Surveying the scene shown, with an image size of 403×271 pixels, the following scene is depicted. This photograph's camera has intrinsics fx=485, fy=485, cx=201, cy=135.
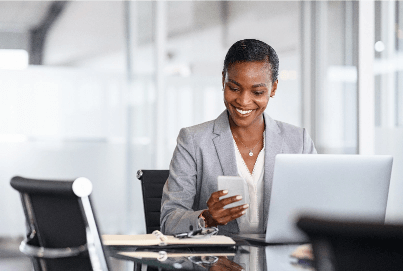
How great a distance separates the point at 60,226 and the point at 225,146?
1060 millimetres

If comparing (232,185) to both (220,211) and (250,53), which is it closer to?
(220,211)

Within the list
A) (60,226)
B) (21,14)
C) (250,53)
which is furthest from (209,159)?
(21,14)

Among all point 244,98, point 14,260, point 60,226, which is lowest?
point 14,260

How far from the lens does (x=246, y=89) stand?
1.96 meters

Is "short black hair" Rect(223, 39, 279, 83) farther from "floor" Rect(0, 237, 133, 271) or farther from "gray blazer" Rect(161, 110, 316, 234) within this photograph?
"floor" Rect(0, 237, 133, 271)

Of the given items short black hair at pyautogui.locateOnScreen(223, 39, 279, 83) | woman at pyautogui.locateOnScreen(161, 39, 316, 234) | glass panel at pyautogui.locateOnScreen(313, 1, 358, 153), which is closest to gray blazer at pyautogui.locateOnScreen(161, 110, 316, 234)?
woman at pyautogui.locateOnScreen(161, 39, 316, 234)

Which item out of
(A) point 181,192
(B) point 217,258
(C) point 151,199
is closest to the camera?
(B) point 217,258

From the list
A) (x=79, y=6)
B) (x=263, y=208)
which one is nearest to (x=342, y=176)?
(x=263, y=208)

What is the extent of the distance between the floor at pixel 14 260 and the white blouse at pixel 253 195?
1.85 meters

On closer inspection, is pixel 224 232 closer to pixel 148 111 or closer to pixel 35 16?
pixel 148 111

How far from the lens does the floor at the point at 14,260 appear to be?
12.2 ft

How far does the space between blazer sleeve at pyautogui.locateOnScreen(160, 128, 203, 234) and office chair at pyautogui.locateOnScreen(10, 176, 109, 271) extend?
0.58 meters

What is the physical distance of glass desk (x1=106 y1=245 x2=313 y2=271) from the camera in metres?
1.22

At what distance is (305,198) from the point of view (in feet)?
4.87
